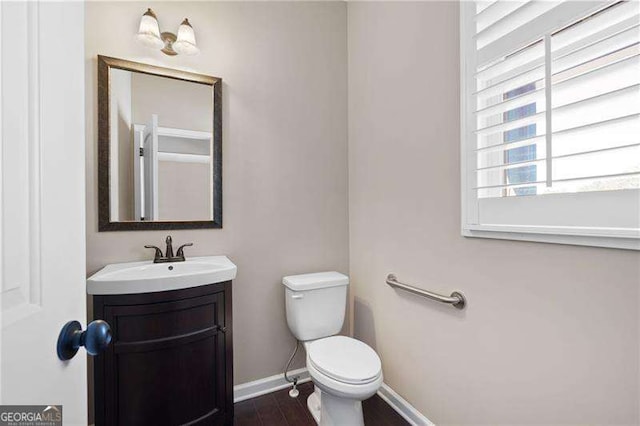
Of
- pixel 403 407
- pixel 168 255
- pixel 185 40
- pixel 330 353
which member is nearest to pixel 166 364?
pixel 168 255

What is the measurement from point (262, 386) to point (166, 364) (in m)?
0.79

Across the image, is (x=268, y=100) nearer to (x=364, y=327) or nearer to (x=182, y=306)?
(x=182, y=306)

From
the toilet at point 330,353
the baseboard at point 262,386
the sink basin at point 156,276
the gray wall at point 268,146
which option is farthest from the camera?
the baseboard at point 262,386

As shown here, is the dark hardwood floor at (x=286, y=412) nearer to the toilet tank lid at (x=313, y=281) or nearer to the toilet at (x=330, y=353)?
the toilet at (x=330, y=353)

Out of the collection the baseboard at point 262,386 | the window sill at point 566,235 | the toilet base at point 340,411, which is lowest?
the baseboard at point 262,386

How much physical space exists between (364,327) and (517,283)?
1139 millimetres

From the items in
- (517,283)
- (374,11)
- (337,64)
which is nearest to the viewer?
(517,283)

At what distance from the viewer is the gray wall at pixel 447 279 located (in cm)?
95

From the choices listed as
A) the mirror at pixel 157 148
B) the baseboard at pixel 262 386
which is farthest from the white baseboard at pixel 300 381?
the mirror at pixel 157 148

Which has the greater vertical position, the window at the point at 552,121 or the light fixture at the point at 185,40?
the light fixture at the point at 185,40

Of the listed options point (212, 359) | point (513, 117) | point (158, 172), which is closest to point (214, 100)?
point (158, 172)

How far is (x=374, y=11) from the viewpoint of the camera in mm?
1922

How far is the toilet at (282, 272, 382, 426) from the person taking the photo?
1.35 m

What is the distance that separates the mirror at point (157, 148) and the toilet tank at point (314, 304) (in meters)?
0.66
